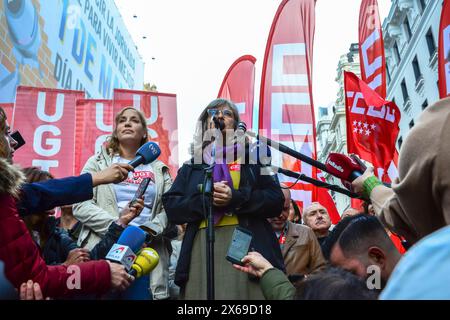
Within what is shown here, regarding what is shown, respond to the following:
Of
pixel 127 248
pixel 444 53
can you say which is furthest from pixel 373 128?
pixel 127 248

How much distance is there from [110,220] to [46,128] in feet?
13.1

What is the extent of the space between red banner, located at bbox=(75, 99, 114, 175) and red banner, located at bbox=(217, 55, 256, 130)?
11.0 feet

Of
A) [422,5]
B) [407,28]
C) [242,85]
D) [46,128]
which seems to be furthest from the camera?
[407,28]

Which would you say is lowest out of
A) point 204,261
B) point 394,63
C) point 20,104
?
point 204,261

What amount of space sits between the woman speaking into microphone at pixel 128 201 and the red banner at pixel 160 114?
306 centimetres

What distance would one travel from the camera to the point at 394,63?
30812 mm

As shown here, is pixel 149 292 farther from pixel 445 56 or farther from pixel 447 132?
pixel 445 56

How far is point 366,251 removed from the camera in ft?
6.88

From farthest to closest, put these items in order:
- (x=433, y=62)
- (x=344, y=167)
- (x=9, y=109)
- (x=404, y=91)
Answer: (x=404, y=91), (x=433, y=62), (x=9, y=109), (x=344, y=167)

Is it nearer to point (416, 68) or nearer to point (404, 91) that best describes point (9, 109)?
point (416, 68)

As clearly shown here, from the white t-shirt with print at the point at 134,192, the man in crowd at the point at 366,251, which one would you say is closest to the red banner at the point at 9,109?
the white t-shirt with print at the point at 134,192
